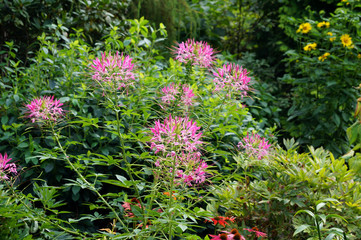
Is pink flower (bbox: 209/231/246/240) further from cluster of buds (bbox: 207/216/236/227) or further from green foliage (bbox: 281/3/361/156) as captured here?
green foliage (bbox: 281/3/361/156)

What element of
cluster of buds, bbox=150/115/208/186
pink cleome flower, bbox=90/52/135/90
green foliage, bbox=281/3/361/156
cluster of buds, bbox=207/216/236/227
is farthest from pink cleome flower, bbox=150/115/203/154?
green foliage, bbox=281/3/361/156

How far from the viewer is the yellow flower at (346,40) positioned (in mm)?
3674

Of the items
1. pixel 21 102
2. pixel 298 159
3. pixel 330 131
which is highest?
pixel 298 159

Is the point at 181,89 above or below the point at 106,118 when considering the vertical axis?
above

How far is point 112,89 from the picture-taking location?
1.55 meters

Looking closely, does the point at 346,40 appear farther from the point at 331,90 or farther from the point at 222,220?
the point at 222,220

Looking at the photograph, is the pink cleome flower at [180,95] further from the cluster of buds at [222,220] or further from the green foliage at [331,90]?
the green foliage at [331,90]

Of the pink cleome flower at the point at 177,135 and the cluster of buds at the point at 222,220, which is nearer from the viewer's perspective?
the pink cleome flower at the point at 177,135

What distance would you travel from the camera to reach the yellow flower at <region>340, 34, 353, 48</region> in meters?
3.67

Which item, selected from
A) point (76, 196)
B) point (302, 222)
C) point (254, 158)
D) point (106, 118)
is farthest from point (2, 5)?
point (302, 222)

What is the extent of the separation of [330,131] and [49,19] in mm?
2968

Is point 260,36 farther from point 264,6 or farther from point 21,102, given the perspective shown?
point 21,102

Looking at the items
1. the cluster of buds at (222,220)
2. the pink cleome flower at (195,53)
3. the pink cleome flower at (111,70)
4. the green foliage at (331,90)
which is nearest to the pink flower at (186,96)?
the pink cleome flower at (195,53)

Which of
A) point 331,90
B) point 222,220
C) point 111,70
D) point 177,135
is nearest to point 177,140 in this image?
point 177,135
